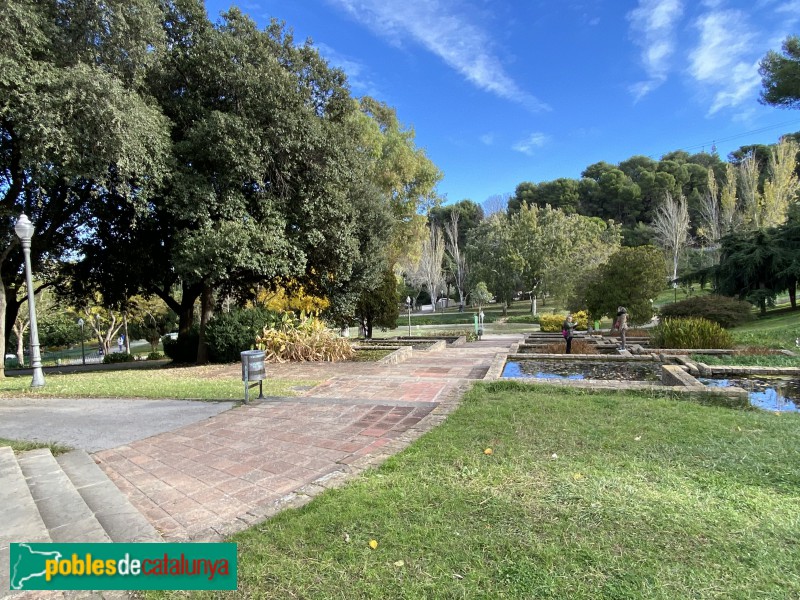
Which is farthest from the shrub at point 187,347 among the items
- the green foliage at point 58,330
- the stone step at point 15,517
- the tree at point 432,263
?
the tree at point 432,263

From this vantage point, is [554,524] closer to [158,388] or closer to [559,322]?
[158,388]

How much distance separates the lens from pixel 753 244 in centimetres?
2009

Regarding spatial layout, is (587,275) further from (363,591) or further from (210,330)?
(363,591)

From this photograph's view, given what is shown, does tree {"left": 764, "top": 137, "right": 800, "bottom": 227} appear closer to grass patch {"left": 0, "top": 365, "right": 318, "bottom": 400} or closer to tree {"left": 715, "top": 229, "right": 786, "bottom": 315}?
tree {"left": 715, "top": 229, "right": 786, "bottom": 315}

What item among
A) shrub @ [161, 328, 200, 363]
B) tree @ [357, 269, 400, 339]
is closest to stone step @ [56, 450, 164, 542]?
shrub @ [161, 328, 200, 363]

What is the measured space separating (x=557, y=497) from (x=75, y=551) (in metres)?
2.83

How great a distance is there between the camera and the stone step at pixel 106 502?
104 inches

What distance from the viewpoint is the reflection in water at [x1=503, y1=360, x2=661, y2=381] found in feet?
27.5

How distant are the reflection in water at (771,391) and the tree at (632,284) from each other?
33.1 feet

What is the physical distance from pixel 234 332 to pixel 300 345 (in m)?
2.00

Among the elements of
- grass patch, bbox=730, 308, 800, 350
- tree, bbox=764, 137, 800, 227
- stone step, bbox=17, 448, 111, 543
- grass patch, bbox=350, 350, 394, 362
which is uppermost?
tree, bbox=764, 137, 800, 227

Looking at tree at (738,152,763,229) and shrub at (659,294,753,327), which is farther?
tree at (738,152,763,229)

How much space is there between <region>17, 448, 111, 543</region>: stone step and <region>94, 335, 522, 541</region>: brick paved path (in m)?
0.33

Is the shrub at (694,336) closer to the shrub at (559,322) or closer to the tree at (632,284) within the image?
the tree at (632,284)
